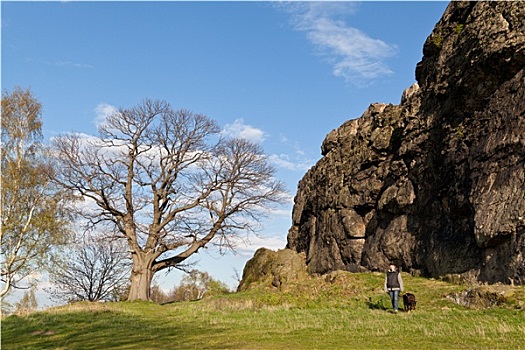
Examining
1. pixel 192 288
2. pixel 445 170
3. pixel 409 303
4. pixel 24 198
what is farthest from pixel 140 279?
pixel 192 288

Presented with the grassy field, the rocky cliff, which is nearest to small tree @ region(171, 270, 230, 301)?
the rocky cliff

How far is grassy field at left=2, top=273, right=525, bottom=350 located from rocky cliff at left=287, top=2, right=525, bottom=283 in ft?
12.8

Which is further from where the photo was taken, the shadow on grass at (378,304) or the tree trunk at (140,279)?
the tree trunk at (140,279)

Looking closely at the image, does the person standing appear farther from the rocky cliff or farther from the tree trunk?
the tree trunk

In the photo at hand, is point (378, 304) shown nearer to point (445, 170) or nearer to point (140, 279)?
point (445, 170)

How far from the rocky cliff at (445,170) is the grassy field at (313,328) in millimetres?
3892

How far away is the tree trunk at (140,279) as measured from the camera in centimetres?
3509

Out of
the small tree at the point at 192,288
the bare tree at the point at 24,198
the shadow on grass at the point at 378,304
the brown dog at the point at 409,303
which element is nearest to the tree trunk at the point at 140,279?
the bare tree at the point at 24,198

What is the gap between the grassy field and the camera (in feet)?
36.7

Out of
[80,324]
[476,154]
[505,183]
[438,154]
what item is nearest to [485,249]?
[505,183]

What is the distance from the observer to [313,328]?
45.7ft

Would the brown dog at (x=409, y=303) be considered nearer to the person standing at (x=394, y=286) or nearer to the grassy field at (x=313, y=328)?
the grassy field at (x=313, y=328)

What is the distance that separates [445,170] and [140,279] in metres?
21.8

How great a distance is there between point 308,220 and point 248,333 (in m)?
33.9
